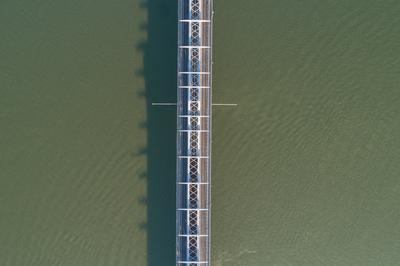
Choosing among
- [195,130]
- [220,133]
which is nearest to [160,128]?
[195,130]

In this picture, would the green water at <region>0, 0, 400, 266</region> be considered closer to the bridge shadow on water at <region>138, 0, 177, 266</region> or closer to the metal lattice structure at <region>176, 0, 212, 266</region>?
the bridge shadow on water at <region>138, 0, 177, 266</region>

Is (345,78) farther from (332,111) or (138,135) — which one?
(138,135)

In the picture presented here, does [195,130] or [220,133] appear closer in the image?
[195,130]

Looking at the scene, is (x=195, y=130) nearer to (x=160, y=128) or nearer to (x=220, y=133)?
(x=220, y=133)

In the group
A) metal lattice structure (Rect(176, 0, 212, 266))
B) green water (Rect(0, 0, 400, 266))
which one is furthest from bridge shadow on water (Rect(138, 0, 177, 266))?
metal lattice structure (Rect(176, 0, 212, 266))

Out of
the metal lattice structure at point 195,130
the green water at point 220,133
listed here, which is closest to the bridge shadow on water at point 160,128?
the green water at point 220,133

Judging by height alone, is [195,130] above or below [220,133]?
above

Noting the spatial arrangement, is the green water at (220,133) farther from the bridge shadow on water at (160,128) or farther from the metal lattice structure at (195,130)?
the metal lattice structure at (195,130)
